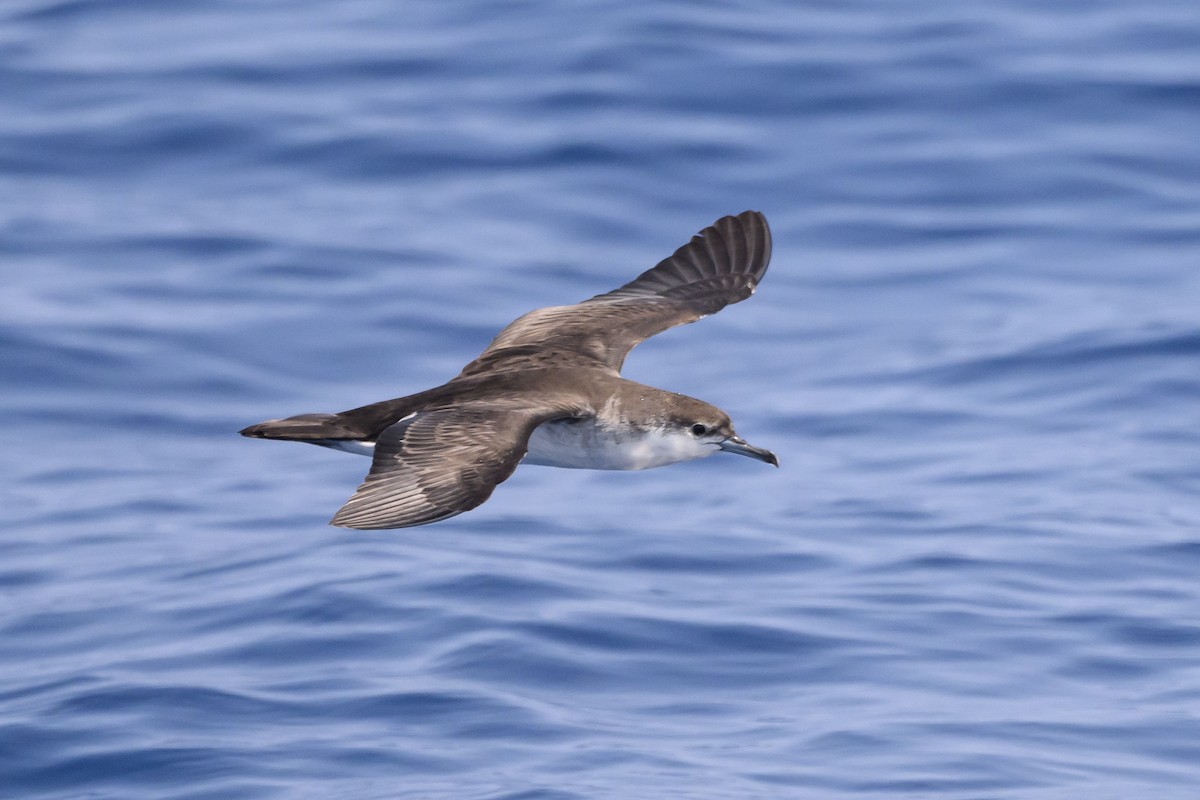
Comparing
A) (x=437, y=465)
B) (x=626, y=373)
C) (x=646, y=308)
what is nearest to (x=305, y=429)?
(x=437, y=465)

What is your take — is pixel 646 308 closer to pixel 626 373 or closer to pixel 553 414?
pixel 553 414

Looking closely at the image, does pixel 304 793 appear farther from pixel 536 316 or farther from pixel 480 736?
pixel 536 316

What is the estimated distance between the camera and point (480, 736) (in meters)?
9.79

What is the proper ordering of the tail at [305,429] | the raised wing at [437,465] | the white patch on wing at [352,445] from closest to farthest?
the raised wing at [437,465], the tail at [305,429], the white patch on wing at [352,445]

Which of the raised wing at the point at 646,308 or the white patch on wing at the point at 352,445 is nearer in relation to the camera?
the white patch on wing at the point at 352,445

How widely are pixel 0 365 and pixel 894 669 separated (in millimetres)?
6815

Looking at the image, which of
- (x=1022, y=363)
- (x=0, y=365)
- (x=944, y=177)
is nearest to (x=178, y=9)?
(x=0, y=365)

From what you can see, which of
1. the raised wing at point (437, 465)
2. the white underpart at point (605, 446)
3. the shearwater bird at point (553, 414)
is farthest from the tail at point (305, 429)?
the white underpart at point (605, 446)

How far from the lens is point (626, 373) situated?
47.9 feet

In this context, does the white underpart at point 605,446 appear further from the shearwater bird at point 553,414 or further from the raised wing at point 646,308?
the raised wing at point 646,308

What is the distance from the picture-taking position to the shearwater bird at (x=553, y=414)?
782 centimetres

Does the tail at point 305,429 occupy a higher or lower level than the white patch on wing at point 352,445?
higher

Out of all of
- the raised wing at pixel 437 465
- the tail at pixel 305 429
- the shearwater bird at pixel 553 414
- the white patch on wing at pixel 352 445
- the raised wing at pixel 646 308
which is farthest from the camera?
the raised wing at pixel 646 308

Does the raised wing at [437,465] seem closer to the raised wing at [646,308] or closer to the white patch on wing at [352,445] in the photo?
the white patch on wing at [352,445]
